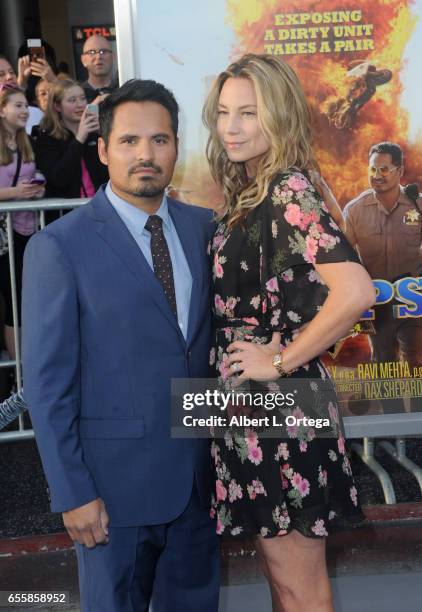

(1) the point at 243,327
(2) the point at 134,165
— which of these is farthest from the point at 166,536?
(2) the point at 134,165

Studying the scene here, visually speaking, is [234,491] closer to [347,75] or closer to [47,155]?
[347,75]

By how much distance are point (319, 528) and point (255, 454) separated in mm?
279

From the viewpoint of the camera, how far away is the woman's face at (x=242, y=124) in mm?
2664

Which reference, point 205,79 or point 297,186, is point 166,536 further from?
point 205,79

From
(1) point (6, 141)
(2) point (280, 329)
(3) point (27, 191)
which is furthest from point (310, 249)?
(1) point (6, 141)

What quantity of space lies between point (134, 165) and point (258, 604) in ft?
6.92

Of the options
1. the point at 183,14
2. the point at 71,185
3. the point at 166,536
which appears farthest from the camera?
the point at 71,185

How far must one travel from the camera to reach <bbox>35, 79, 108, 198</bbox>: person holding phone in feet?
18.1

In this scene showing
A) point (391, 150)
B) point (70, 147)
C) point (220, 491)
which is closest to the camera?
point (220, 491)

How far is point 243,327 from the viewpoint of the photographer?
268 centimetres

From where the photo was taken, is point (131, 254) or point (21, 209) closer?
point (131, 254)

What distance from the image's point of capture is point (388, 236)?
4.05 meters

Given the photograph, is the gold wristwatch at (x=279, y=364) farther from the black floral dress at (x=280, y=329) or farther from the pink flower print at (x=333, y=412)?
the pink flower print at (x=333, y=412)

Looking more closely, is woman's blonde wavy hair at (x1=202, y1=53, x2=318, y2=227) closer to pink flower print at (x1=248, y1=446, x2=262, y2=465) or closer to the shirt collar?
the shirt collar
